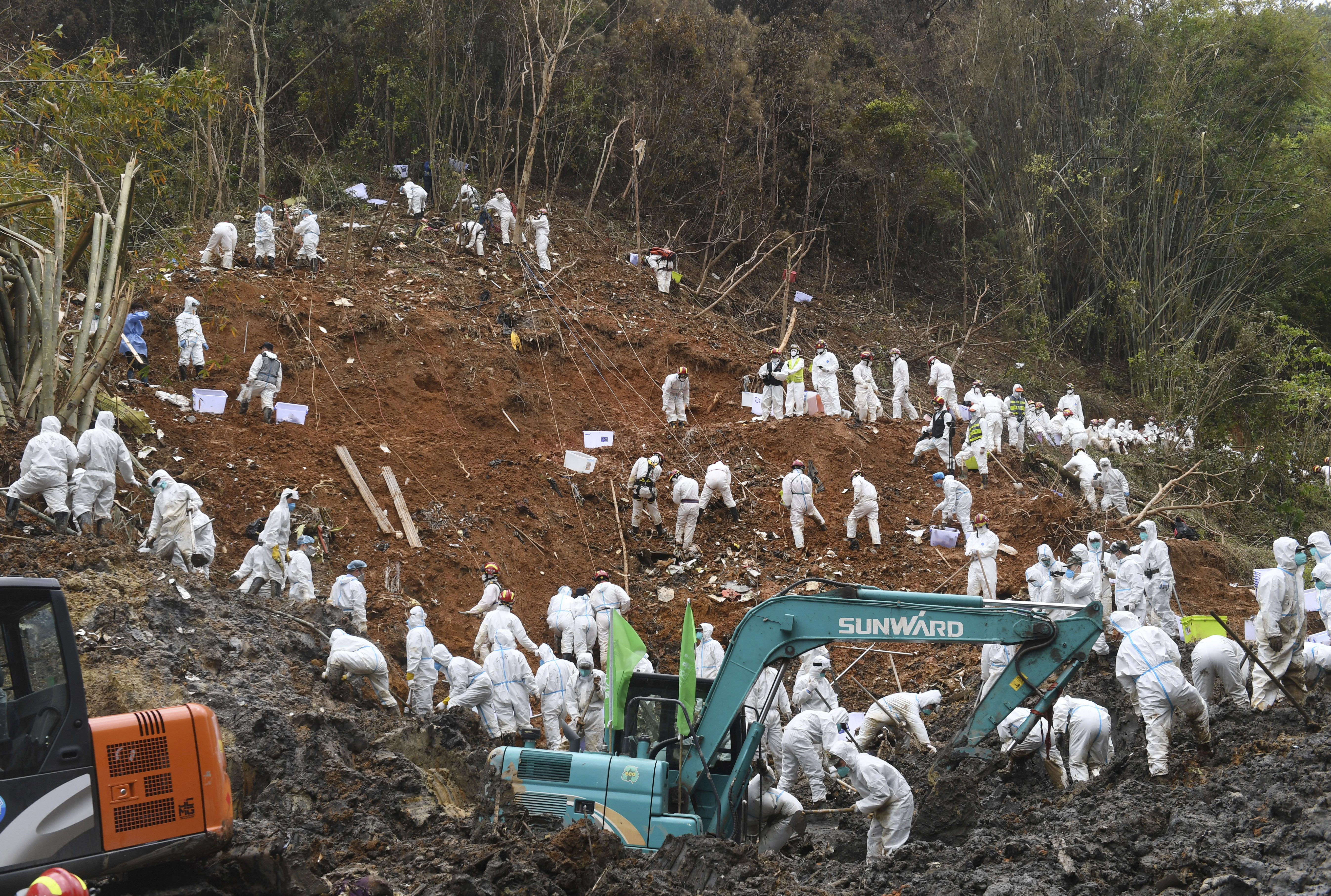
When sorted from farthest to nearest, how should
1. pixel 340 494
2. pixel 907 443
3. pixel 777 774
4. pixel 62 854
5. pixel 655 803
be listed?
pixel 907 443 → pixel 340 494 → pixel 777 774 → pixel 655 803 → pixel 62 854

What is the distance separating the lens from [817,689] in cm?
1225

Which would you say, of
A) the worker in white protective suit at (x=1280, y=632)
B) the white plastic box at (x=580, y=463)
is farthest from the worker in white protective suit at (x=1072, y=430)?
the worker in white protective suit at (x=1280, y=632)

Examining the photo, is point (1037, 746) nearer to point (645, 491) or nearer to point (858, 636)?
point (858, 636)

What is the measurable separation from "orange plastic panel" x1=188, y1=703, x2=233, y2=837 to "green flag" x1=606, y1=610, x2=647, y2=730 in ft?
10.2

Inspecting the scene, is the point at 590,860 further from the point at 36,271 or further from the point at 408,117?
the point at 408,117

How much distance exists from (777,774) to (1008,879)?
16.1ft

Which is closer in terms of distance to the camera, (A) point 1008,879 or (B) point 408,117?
(A) point 1008,879

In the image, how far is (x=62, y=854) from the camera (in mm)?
5168

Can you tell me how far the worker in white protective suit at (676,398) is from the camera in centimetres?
2039

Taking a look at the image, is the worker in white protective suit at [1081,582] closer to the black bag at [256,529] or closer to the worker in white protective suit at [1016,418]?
the worker in white protective suit at [1016,418]

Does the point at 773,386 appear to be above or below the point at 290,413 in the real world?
above

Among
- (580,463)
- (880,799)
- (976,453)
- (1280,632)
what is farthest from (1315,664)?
(580,463)

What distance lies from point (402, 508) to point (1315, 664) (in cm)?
1272

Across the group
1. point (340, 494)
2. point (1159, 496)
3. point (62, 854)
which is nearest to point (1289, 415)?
point (1159, 496)
